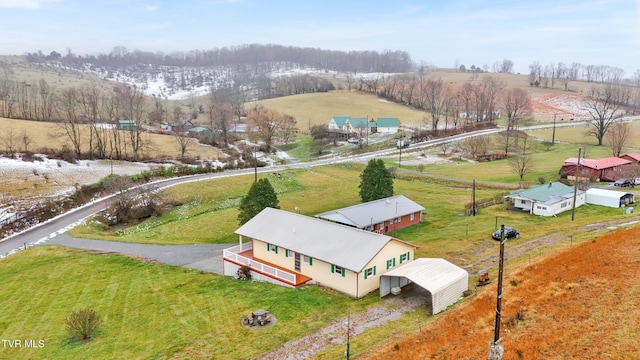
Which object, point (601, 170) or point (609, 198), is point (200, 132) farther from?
point (609, 198)

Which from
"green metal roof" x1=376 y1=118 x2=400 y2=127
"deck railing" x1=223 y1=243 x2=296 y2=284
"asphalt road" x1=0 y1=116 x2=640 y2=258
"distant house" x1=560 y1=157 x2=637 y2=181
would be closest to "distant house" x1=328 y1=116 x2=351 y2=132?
"green metal roof" x1=376 y1=118 x2=400 y2=127

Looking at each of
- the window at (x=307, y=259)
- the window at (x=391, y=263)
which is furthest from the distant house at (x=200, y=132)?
the window at (x=391, y=263)

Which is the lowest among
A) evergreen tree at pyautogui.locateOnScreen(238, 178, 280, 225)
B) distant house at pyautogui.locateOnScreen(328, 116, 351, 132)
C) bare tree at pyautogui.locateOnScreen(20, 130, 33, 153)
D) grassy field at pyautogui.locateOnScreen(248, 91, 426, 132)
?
evergreen tree at pyautogui.locateOnScreen(238, 178, 280, 225)

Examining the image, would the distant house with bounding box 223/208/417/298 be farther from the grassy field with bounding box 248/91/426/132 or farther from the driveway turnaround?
the grassy field with bounding box 248/91/426/132

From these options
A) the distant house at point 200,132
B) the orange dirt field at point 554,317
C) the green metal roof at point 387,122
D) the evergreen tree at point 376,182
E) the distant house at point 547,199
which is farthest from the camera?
the green metal roof at point 387,122

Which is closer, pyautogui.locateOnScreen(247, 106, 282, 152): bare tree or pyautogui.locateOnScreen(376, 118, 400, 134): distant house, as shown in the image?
pyautogui.locateOnScreen(247, 106, 282, 152): bare tree

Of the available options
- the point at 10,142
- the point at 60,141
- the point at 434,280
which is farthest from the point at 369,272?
the point at 60,141

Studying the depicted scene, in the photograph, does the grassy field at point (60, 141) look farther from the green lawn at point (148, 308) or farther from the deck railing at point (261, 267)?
the deck railing at point (261, 267)

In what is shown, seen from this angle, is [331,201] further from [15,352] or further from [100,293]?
[15,352]

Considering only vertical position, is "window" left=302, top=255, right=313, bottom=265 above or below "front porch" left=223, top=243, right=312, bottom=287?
above

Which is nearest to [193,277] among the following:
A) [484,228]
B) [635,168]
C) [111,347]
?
[111,347]
